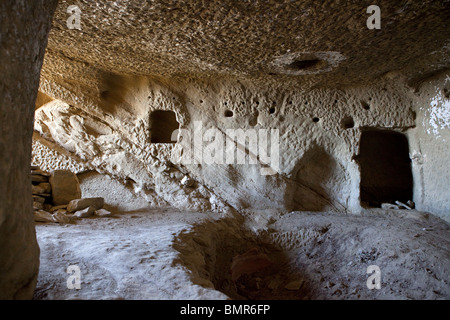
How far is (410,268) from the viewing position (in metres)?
2.60

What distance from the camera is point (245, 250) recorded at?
3.74 metres

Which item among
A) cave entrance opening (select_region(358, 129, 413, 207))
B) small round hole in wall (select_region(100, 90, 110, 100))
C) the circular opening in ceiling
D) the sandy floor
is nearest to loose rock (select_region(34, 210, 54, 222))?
the sandy floor

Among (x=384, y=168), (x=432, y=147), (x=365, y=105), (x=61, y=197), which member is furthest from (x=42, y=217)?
(x=384, y=168)

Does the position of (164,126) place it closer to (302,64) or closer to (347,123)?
(302,64)

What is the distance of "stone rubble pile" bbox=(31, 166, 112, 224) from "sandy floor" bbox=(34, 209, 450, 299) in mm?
312

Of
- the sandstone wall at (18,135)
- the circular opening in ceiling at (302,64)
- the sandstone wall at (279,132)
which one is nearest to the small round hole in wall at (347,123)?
the sandstone wall at (279,132)

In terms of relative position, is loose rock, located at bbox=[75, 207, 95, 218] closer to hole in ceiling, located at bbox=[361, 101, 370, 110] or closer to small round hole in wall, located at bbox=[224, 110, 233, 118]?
small round hole in wall, located at bbox=[224, 110, 233, 118]

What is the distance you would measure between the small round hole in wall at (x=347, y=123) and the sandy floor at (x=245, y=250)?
1.29 meters

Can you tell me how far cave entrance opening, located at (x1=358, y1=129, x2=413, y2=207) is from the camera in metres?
5.13

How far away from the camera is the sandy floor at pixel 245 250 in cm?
186

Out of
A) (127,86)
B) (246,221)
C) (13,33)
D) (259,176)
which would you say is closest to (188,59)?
(127,86)

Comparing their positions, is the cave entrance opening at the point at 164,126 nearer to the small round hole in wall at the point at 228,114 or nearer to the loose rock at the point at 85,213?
the small round hole in wall at the point at 228,114

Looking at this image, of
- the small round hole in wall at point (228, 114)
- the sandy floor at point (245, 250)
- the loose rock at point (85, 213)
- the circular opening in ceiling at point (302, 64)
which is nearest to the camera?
the sandy floor at point (245, 250)

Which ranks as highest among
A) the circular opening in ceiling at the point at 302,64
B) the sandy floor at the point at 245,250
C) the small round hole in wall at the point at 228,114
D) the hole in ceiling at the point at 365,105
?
the circular opening in ceiling at the point at 302,64
